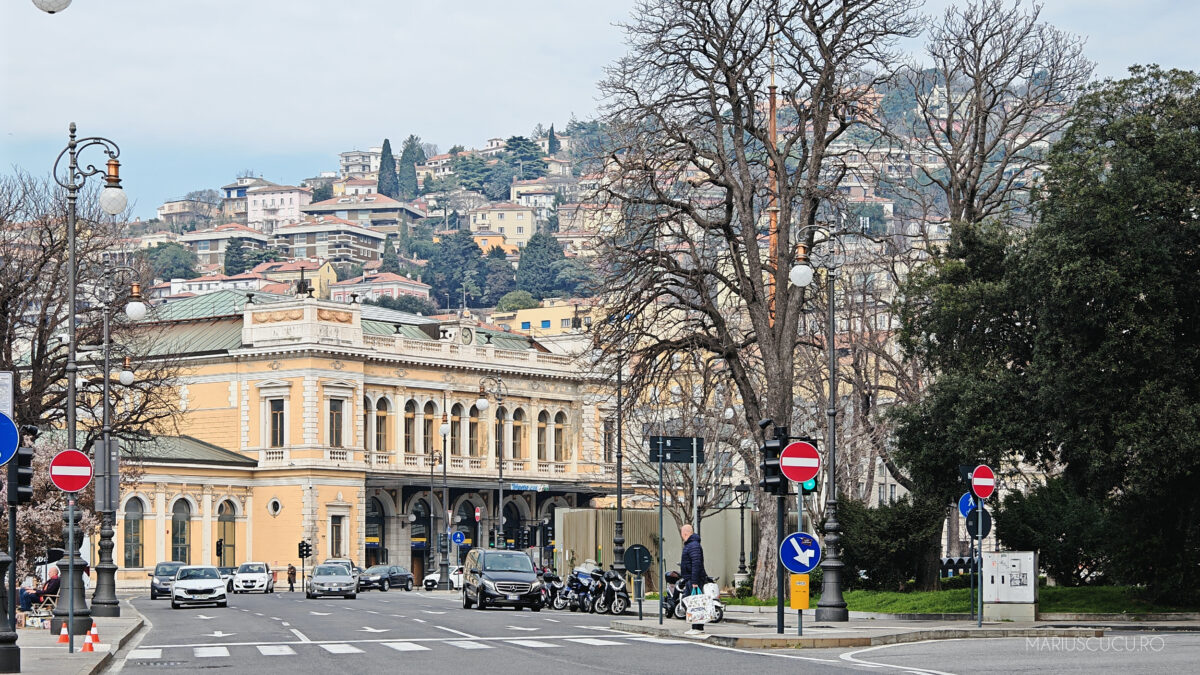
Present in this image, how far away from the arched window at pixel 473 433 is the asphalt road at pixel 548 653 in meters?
62.8

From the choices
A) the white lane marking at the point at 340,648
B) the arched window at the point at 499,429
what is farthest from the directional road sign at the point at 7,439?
the arched window at the point at 499,429

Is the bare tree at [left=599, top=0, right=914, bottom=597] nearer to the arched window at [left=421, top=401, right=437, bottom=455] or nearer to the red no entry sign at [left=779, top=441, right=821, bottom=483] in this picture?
the red no entry sign at [left=779, top=441, right=821, bottom=483]

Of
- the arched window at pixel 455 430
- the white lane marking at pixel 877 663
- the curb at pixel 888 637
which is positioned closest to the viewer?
the white lane marking at pixel 877 663

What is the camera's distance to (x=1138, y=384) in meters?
32.8

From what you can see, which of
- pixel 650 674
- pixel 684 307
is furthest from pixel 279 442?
pixel 650 674

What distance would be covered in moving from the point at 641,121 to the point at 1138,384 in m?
13.2

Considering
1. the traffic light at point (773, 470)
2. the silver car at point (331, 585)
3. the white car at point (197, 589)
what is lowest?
the silver car at point (331, 585)

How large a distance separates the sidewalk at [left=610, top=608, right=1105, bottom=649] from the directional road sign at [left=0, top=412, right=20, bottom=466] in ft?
37.2

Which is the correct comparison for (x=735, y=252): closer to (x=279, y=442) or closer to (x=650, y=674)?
(x=650, y=674)

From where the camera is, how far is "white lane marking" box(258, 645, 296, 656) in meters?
26.1

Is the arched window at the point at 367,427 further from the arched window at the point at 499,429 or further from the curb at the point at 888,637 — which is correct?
the curb at the point at 888,637

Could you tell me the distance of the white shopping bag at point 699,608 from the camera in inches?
1174

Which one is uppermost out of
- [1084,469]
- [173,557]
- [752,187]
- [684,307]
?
[752,187]

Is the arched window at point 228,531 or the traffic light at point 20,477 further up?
the traffic light at point 20,477
